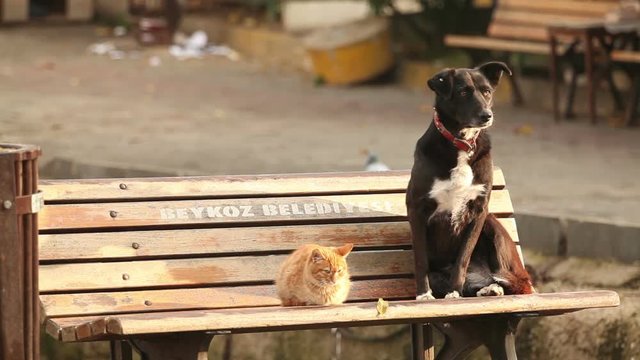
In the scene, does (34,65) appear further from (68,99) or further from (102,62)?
(68,99)

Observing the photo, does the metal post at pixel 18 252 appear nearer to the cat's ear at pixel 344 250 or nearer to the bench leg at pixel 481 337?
the cat's ear at pixel 344 250

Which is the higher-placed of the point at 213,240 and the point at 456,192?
the point at 456,192

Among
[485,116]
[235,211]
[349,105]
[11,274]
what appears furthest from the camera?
[349,105]

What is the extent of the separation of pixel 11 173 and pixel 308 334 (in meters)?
3.37

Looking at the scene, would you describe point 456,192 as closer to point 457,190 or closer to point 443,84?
point 457,190

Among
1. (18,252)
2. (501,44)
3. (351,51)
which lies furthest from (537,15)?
(18,252)

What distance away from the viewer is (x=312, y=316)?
486 centimetres

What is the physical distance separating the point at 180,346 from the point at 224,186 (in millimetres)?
939

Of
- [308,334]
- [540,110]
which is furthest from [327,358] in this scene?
[540,110]

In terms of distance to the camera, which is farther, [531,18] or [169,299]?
[531,18]

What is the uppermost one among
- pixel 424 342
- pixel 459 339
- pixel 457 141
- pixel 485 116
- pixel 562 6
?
pixel 485 116

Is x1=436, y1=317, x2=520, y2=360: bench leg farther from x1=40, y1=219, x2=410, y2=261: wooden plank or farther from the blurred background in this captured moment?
the blurred background

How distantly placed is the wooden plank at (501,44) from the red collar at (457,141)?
288 inches

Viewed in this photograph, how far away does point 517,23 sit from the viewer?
43.5ft
